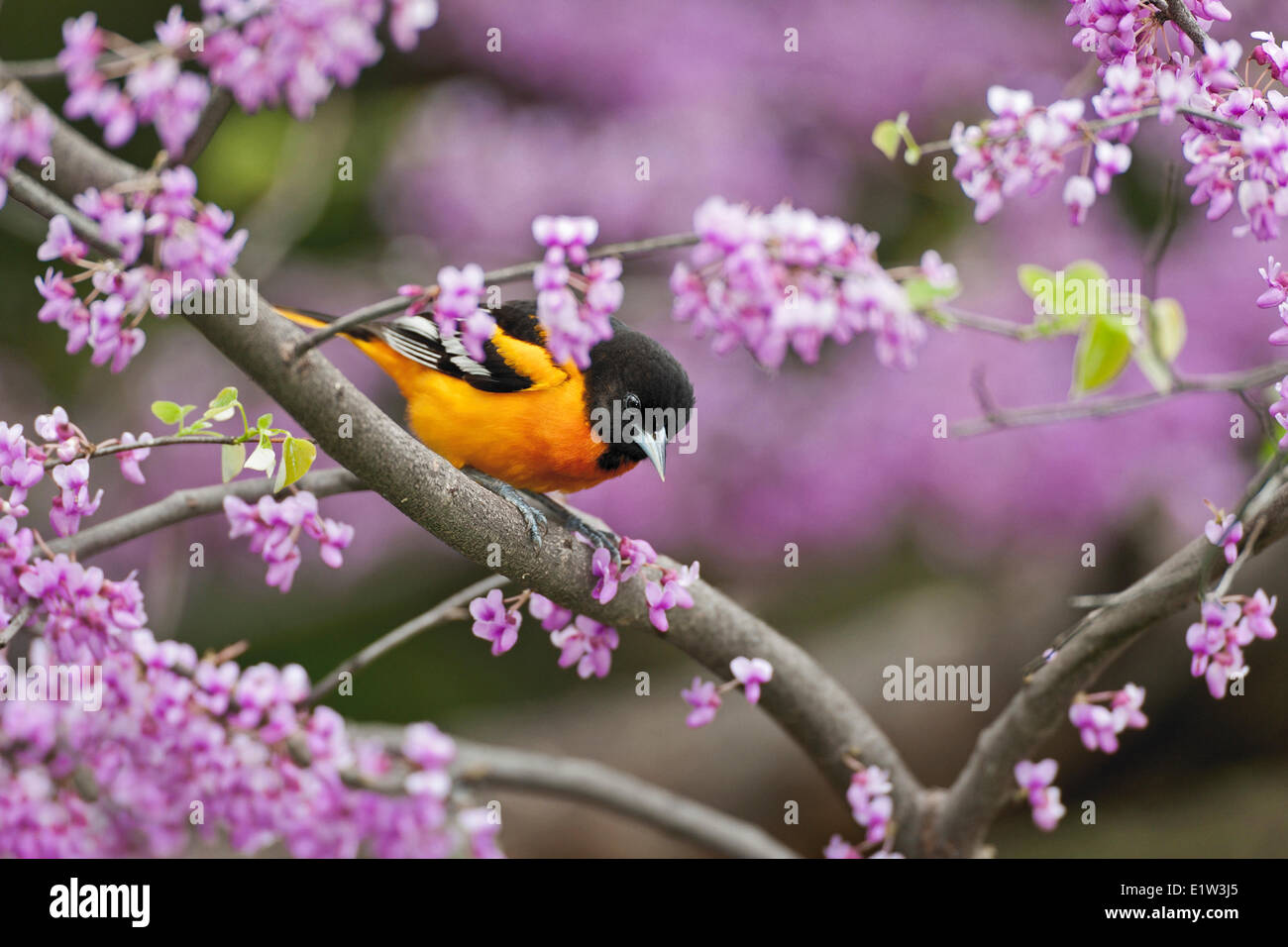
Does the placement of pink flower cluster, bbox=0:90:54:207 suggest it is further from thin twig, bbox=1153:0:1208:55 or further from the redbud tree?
thin twig, bbox=1153:0:1208:55

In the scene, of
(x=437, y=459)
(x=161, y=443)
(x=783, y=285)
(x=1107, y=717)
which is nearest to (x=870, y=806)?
(x=1107, y=717)

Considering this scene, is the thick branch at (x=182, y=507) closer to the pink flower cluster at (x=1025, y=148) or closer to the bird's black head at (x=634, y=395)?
the bird's black head at (x=634, y=395)

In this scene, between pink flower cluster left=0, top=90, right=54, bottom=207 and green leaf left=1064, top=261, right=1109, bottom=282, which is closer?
pink flower cluster left=0, top=90, right=54, bottom=207

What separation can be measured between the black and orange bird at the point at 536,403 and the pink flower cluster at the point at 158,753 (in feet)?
1.74

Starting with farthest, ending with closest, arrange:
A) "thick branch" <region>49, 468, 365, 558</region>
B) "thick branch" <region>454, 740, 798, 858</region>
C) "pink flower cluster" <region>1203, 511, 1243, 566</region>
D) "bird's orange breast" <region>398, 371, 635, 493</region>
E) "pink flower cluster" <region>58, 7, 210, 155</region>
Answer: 1. "thick branch" <region>454, 740, 798, 858</region>
2. "bird's orange breast" <region>398, 371, 635, 493</region>
3. "thick branch" <region>49, 468, 365, 558</region>
4. "pink flower cluster" <region>1203, 511, 1243, 566</region>
5. "pink flower cluster" <region>58, 7, 210, 155</region>

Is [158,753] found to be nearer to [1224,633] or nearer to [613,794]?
[613,794]

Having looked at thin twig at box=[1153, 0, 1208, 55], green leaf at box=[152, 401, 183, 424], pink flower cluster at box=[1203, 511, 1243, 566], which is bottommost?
pink flower cluster at box=[1203, 511, 1243, 566]

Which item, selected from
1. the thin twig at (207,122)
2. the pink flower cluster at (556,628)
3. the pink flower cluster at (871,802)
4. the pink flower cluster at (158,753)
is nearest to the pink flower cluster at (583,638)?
the pink flower cluster at (556,628)

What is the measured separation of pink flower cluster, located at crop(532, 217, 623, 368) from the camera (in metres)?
1.22

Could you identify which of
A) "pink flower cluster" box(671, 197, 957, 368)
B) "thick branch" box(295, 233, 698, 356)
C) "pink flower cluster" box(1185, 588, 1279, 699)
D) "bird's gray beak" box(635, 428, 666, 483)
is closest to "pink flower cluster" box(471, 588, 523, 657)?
"bird's gray beak" box(635, 428, 666, 483)

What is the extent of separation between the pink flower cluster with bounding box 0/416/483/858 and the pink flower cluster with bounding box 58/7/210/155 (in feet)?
2.71

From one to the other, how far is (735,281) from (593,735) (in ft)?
13.3

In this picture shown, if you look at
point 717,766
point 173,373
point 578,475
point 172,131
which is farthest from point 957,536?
point 172,131

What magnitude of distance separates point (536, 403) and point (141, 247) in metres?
1.07
